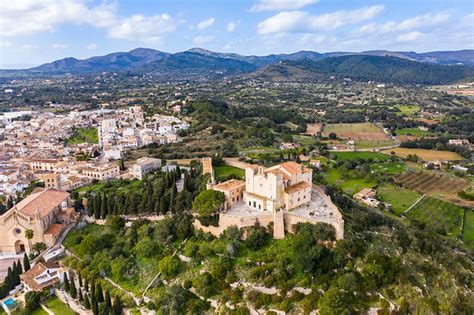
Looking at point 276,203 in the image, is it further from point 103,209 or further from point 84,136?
point 84,136

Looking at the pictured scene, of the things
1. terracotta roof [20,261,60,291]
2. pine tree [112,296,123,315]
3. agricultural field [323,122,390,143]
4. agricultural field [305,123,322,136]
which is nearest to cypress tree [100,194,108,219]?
terracotta roof [20,261,60,291]

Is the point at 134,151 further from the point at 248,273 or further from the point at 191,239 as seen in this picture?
the point at 248,273

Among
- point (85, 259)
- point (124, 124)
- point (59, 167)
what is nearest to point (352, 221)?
point (85, 259)

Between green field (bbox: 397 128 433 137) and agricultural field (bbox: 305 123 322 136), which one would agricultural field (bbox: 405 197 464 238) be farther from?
green field (bbox: 397 128 433 137)

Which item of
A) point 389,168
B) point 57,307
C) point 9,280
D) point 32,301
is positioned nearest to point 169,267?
point 57,307

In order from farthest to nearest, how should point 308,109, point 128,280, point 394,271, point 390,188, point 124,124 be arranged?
point 308,109 → point 124,124 → point 390,188 → point 128,280 → point 394,271

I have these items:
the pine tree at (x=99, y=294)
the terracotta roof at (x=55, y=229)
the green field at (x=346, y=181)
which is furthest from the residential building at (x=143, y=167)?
the green field at (x=346, y=181)
